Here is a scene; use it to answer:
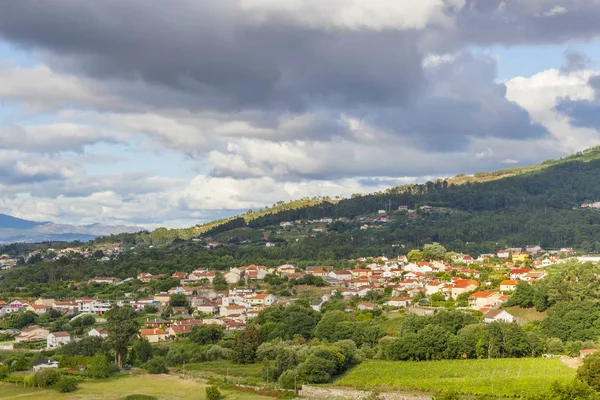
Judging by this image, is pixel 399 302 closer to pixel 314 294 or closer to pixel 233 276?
pixel 314 294

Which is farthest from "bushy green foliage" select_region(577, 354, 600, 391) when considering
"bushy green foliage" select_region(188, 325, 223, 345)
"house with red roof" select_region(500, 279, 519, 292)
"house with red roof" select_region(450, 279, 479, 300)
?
"bushy green foliage" select_region(188, 325, 223, 345)

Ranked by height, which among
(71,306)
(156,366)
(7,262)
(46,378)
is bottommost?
(156,366)

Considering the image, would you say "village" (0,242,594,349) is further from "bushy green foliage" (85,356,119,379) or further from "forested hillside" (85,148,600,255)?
"forested hillside" (85,148,600,255)

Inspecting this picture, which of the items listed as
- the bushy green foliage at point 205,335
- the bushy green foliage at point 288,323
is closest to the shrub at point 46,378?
the bushy green foliage at point 205,335

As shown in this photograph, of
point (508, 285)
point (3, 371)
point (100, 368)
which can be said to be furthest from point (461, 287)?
point (3, 371)

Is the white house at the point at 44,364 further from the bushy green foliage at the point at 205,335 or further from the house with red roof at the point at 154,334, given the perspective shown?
the bushy green foliage at the point at 205,335

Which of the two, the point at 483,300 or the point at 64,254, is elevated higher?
the point at 64,254

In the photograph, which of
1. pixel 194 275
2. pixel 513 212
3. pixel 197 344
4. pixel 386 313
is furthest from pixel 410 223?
pixel 197 344
